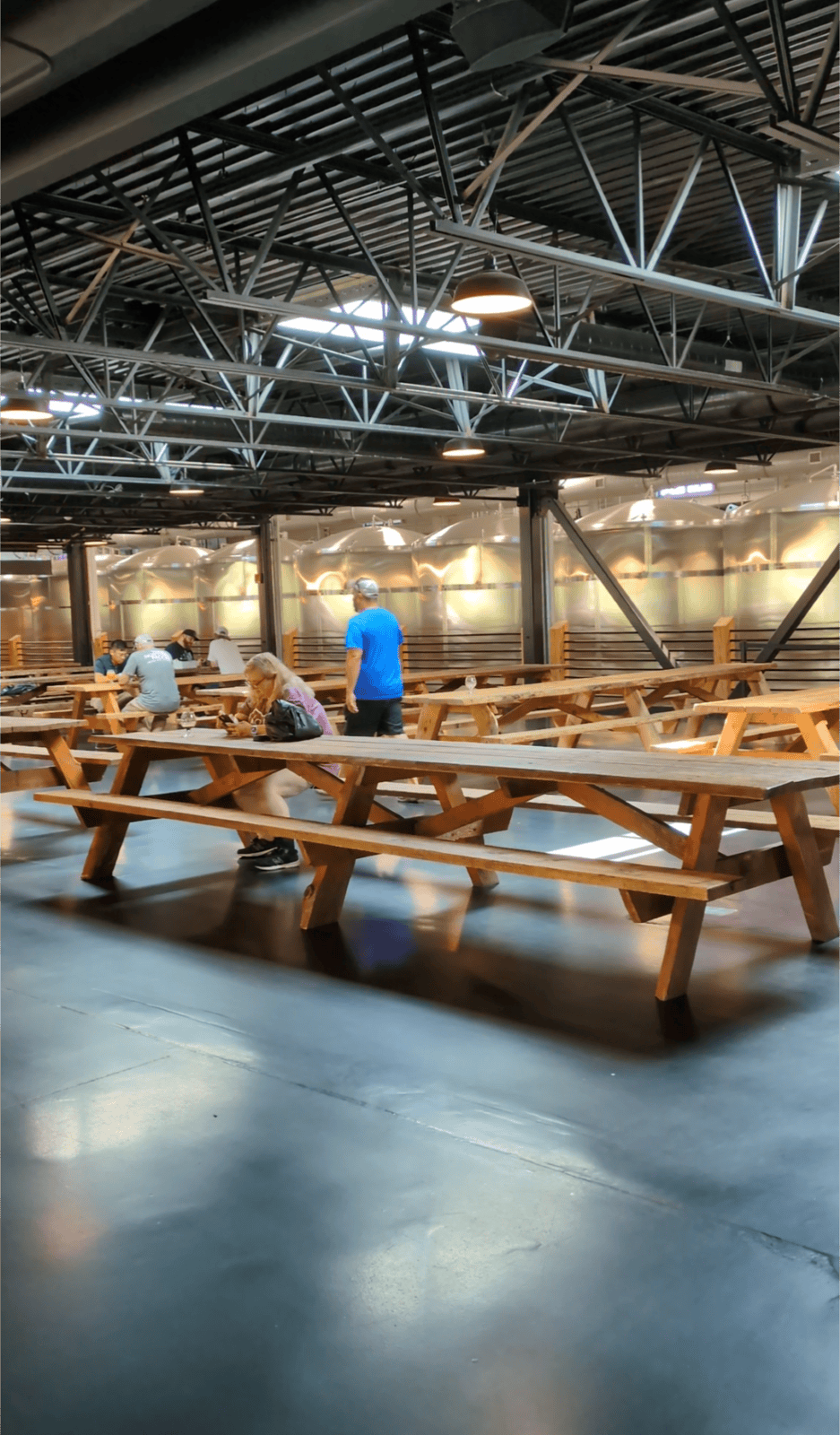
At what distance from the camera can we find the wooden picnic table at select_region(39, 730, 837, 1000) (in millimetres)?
4430

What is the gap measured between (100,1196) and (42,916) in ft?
10.6

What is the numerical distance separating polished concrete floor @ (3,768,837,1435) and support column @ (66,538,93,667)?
22.8 meters

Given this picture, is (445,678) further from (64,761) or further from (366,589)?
(64,761)

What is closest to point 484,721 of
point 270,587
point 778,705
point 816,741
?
point 778,705

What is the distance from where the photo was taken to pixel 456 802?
6.32 metres

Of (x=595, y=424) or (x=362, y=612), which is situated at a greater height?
(x=595, y=424)

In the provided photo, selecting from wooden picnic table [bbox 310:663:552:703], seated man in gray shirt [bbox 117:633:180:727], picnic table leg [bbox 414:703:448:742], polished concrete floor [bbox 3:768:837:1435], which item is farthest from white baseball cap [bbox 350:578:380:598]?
wooden picnic table [bbox 310:663:552:703]

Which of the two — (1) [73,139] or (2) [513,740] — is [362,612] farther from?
(1) [73,139]

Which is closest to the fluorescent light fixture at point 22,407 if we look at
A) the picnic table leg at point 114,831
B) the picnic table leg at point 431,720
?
the picnic table leg at point 431,720

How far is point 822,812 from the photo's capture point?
795 cm

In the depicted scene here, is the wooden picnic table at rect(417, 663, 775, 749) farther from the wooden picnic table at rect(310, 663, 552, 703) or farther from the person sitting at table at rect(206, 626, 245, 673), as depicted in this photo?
the person sitting at table at rect(206, 626, 245, 673)

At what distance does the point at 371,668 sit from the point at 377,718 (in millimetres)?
371

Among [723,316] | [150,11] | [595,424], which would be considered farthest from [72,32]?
[595,424]

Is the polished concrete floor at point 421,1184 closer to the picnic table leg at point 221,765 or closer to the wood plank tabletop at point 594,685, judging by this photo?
the picnic table leg at point 221,765
